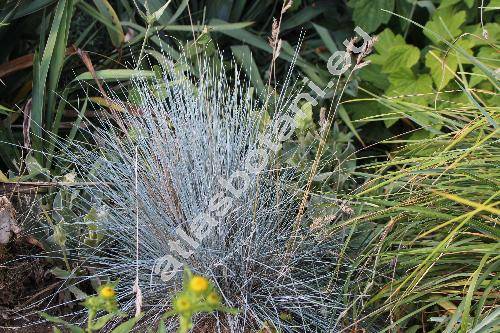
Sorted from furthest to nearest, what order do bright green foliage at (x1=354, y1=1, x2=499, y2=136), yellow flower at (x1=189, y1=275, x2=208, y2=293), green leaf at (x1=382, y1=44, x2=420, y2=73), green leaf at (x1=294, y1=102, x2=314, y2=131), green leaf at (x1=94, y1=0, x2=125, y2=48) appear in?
green leaf at (x1=382, y1=44, x2=420, y2=73) → bright green foliage at (x1=354, y1=1, x2=499, y2=136) → green leaf at (x1=94, y1=0, x2=125, y2=48) → green leaf at (x1=294, y1=102, x2=314, y2=131) → yellow flower at (x1=189, y1=275, x2=208, y2=293)

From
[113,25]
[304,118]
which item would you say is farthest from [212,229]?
[113,25]

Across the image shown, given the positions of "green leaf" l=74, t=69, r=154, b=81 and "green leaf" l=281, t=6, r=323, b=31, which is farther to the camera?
"green leaf" l=281, t=6, r=323, b=31

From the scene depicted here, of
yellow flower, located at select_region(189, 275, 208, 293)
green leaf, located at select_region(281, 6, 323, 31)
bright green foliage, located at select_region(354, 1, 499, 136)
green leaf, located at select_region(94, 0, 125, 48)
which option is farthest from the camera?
green leaf, located at select_region(281, 6, 323, 31)

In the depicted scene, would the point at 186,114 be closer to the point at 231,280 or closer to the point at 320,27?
the point at 231,280

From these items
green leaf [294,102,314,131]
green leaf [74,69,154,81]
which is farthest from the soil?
green leaf [294,102,314,131]

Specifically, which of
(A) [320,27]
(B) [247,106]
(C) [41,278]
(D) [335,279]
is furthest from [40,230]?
(A) [320,27]

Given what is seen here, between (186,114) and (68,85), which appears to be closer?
(186,114)

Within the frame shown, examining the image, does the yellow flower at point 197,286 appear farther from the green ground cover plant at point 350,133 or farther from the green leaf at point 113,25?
the green leaf at point 113,25

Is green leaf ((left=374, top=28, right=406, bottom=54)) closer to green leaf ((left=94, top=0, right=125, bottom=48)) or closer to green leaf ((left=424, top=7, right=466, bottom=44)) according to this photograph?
green leaf ((left=424, top=7, right=466, bottom=44))

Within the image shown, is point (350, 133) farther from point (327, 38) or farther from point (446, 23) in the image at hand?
point (446, 23)
